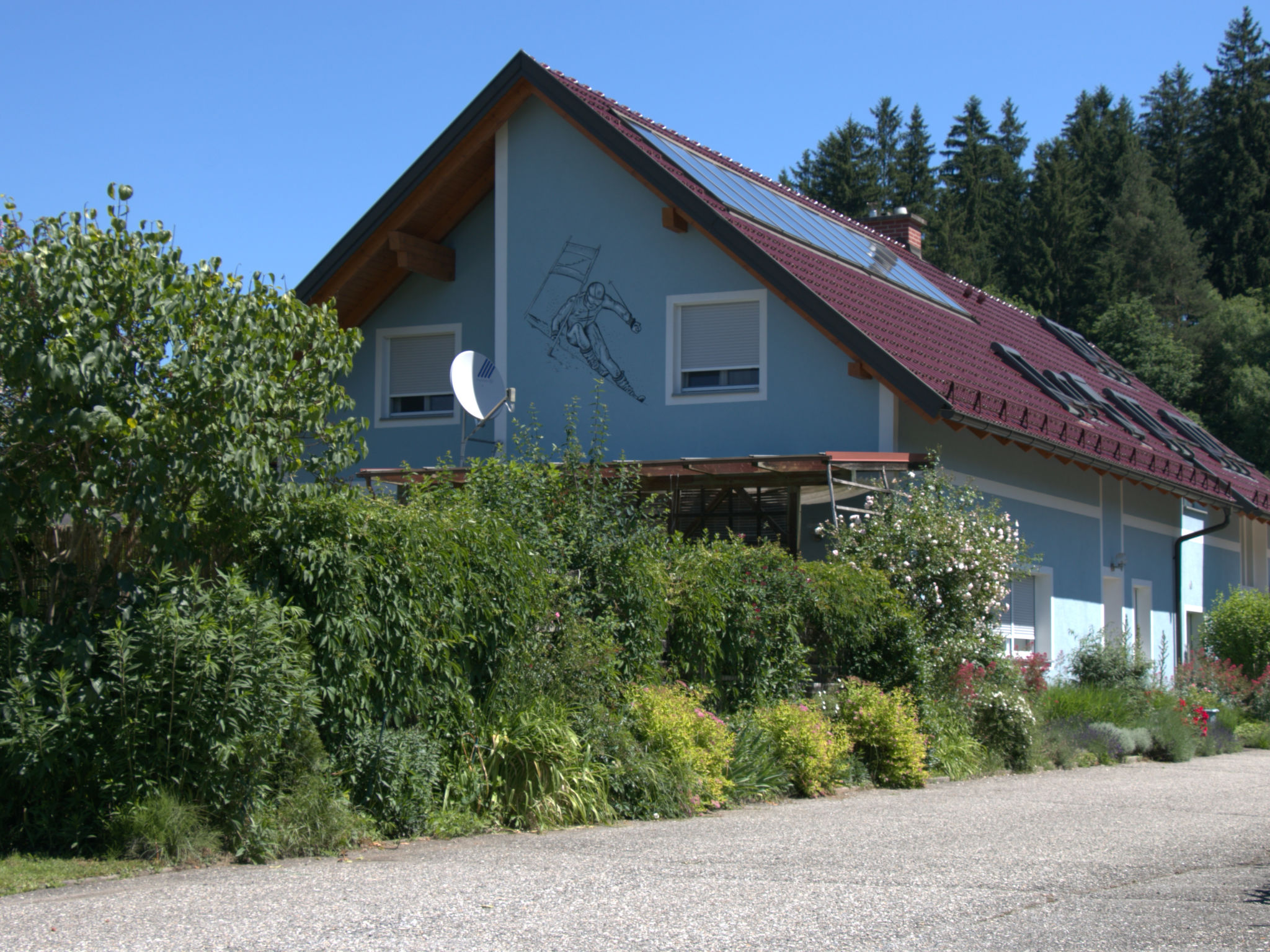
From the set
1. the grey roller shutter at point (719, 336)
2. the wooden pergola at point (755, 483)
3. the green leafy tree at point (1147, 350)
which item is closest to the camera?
the wooden pergola at point (755, 483)

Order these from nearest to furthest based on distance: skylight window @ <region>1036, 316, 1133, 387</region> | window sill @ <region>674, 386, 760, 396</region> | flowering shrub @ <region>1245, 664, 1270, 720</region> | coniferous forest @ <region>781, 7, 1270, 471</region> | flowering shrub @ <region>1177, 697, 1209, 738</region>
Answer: window sill @ <region>674, 386, 760, 396</region> < flowering shrub @ <region>1177, 697, 1209, 738</region> < flowering shrub @ <region>1245, 664, 1270, 720</region> < skylight window @ <region>1036, 316, 1133, 387</region> < coniferous forest @ <region>781, 7, 1270, 471</region>

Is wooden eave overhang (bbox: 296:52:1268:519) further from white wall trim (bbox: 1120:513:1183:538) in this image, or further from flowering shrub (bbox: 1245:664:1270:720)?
flowering shrub (bbox: 1245:664:1270:720)

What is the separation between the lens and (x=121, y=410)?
7.00 m

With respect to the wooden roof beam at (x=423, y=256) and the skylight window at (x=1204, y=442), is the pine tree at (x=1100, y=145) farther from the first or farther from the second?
the wooden roof beam at (x=423, y=256)

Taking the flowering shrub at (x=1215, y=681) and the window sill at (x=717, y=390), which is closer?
the window sill at (x=717, y=390)

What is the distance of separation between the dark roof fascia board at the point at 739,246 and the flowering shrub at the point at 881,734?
3.45 meters

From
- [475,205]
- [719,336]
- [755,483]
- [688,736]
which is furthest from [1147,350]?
[688,736]

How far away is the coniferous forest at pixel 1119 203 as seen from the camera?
4916cm

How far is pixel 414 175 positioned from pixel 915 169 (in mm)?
48071

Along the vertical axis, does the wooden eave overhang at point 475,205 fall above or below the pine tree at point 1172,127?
below

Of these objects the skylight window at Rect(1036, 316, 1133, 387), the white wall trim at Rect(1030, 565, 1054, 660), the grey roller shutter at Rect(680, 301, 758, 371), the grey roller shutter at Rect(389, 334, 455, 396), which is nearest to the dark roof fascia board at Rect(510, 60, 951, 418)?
the grey roller shutter at Rect(680, 301, 758, 371)

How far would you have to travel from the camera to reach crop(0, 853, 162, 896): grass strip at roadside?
20.4ft

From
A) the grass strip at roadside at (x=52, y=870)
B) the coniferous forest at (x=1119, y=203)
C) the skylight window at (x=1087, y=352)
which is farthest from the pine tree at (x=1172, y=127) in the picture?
the grass strip at roadside at (x=52, y=870)

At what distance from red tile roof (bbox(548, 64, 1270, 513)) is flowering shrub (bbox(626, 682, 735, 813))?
5.10 m
